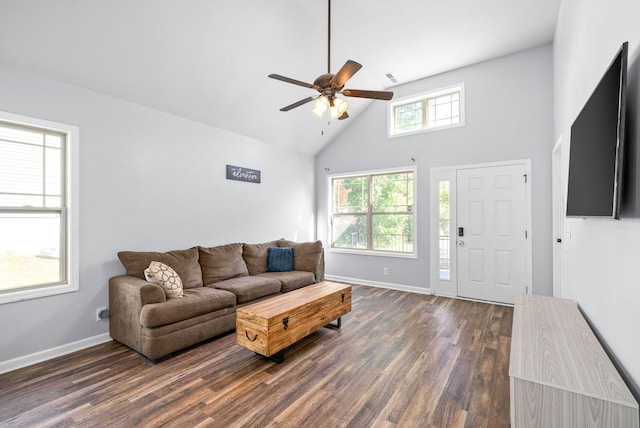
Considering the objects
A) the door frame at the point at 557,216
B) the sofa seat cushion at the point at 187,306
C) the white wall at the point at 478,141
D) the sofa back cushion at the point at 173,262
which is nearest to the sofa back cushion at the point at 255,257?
the sofa back cushion at the point at 173,262

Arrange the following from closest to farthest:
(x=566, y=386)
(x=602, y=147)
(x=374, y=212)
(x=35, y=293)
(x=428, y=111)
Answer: (x=566, y=386), (x=602, y=147), (x=35, y=293), (x=428, y=111), (x=374, y=212)

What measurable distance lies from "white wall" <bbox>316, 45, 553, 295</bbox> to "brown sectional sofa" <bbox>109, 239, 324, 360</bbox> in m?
1.97

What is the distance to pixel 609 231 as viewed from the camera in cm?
159

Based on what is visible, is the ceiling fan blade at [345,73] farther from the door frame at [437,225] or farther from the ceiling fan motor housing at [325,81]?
the door frame at [437,225]

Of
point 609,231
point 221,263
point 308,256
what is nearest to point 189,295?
point 221,263

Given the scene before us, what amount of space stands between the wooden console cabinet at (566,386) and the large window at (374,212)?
12.0 ft

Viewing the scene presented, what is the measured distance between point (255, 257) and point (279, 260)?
378 mm

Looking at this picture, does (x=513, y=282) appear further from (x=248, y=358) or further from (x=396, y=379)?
(x=248, y=358)

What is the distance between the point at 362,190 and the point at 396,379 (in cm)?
391

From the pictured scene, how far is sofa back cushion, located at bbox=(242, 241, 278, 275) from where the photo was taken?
14.7 feet

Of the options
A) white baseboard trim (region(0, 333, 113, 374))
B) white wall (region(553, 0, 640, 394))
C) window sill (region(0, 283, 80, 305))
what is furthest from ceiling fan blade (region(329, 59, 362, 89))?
white baseboard trim (region(0, 333, 113, 374))

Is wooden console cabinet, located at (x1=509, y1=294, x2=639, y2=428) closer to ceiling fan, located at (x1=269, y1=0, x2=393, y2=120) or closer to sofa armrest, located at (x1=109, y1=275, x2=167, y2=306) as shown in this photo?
ceiling fan, located at (x1=269, y1=0, x2=393, y2=120)

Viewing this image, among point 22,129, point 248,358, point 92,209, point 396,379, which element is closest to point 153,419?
point 248,358

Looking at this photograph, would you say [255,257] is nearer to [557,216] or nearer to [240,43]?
[240,43]
